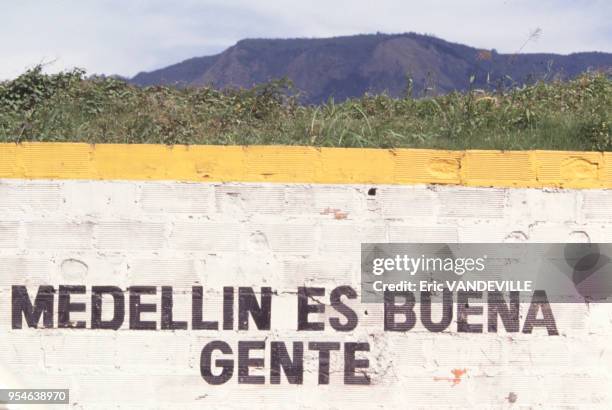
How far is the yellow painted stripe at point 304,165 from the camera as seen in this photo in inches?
159

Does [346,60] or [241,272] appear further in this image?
[346,60]

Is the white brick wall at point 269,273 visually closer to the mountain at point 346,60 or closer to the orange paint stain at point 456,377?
the orange paint stain at point 456,377

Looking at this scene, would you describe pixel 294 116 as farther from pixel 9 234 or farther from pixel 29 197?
pixel 9 234

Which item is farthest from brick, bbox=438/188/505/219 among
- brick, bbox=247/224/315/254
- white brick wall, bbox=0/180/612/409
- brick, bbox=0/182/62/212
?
brick, bbox=0/182/62/212

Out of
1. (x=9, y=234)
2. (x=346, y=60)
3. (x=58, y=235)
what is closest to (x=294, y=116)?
(x=58, y=235)

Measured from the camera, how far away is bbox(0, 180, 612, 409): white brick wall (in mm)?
4016

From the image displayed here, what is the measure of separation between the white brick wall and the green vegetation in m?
0.60

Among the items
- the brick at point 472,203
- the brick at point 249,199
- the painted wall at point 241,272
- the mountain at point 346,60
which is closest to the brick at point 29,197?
the painted wall at point 241,272

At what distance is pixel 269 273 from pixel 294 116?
1.92m

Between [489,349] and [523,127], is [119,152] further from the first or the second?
[523,127]

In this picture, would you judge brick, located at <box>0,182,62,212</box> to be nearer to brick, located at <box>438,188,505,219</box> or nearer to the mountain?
brick, located at <box>438,188,505,219</box>

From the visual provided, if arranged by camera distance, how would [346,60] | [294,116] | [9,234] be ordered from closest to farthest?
1. [9,234]
2. [294,116]
3. [346,60]

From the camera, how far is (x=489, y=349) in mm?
4094

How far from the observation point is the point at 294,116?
562cm
